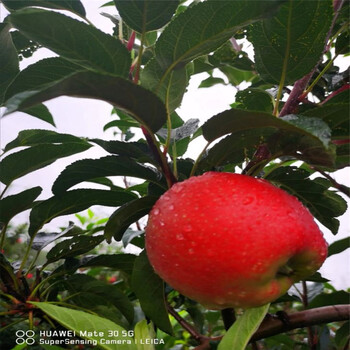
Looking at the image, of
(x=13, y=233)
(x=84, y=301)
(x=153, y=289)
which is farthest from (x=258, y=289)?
(x=13, y=233)

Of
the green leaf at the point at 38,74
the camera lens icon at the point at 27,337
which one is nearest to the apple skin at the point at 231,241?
the green leaf at the point at 38,74

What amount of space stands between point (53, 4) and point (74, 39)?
148mm

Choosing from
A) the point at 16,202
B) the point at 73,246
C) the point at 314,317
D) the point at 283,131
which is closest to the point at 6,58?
the point at 16,202

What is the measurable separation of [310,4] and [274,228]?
0.28m

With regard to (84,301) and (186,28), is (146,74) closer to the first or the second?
(186,28)

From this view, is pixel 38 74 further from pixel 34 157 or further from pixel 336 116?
pixel 336 116

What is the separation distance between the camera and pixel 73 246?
0.84 metres

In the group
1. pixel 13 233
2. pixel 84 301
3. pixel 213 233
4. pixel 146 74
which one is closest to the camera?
pixel 213 233

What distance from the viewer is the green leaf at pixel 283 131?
Result: 417 mm

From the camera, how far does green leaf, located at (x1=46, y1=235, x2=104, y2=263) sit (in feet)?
2.69

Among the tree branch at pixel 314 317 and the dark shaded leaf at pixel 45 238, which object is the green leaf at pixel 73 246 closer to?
the dark shaded leaf at pixel 45 238

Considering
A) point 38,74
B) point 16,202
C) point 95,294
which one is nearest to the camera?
point 38,74

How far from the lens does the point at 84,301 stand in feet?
3.10

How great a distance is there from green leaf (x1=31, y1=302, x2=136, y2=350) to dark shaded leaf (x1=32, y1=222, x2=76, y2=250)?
1.12ft
